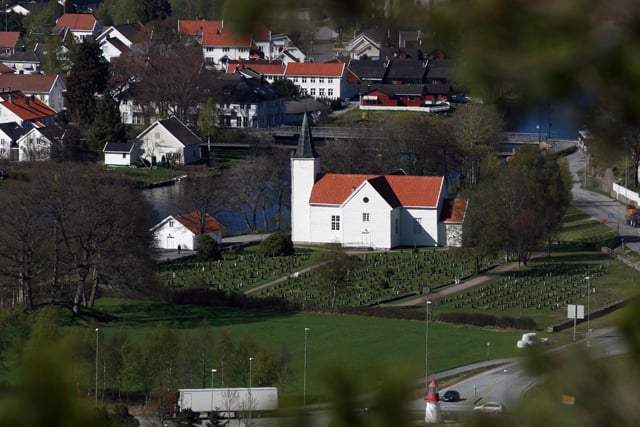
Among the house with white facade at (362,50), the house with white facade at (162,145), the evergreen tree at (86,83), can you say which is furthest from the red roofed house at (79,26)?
the house with white facade at (162,145)

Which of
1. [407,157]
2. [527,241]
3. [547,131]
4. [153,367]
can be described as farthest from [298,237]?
[547,131]

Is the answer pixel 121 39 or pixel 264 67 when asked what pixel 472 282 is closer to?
pixel 264 67

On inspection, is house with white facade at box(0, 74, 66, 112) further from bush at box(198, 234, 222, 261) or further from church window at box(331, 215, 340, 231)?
bush at box(198, 234, 222, 261)

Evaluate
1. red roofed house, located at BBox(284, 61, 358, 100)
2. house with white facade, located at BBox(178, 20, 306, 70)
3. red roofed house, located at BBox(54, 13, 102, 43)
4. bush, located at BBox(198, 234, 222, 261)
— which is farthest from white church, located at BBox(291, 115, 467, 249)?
red roofed house, located at BBox(54, 13, 102, 43)

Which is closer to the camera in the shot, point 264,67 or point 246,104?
point 246,104

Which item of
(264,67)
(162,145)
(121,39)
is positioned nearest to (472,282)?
(162,145)

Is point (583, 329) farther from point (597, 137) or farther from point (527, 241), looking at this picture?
point (597, 137)

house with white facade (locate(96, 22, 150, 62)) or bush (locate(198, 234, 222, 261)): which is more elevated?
house with white facade (locate(96, 22, 150, 62))

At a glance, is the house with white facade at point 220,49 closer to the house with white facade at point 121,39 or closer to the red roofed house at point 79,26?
the house with white facade at point 121,39
